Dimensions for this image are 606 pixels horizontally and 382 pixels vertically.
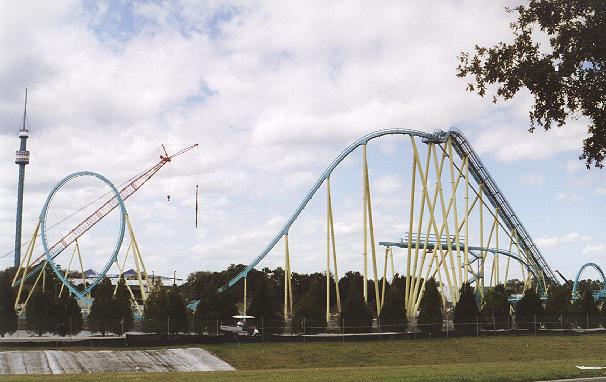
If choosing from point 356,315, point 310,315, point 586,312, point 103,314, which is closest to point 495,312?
point 586,312

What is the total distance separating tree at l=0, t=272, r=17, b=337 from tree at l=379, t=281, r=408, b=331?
78.5 ft

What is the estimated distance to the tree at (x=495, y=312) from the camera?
5225cm

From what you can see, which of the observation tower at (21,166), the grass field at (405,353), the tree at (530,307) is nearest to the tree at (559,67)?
the grass field at (405,353)

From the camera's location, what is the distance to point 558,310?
2338 inches

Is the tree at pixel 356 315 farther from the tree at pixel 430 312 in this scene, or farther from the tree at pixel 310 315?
the tree at pixel 430 312

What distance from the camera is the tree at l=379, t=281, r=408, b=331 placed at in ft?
163

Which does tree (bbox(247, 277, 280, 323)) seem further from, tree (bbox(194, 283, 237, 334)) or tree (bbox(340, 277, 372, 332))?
tree (bbox(340, 277, 372, 332))

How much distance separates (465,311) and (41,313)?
29.1 m

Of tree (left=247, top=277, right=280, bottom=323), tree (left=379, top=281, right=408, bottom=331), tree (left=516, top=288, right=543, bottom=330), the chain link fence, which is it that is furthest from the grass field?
tree (left=247, top=277, right=280, bottom=323)

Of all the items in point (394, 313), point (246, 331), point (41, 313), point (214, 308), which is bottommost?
point (246, 331)

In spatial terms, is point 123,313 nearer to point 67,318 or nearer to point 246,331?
point 67,318

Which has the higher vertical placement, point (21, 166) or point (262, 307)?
point (21, 166)

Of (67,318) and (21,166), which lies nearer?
(67,318)

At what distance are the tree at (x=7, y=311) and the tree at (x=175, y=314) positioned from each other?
9.60 metres
